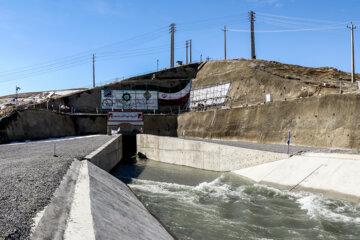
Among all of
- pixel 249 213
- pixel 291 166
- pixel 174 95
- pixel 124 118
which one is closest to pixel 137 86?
pixel 174 95

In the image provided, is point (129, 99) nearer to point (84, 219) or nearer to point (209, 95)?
point (209, 95)

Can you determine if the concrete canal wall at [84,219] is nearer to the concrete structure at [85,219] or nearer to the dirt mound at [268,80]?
the concrete structure at [85,219]

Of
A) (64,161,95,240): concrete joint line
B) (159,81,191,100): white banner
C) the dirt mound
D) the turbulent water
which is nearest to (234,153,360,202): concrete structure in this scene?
the turbulent water

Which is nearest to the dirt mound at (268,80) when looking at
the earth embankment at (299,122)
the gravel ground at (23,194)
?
the earth embankment at (299,122)

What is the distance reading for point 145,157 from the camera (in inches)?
1791

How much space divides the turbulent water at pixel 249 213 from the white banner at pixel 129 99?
4487 centimetres

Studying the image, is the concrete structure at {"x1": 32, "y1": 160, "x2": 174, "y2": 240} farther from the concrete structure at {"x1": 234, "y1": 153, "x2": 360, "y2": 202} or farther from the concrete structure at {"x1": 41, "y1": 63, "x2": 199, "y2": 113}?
the concrete structure at {"x1": 41, "y1": 63, "x2": 199, "y2": 113}

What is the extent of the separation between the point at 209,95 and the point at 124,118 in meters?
17.7

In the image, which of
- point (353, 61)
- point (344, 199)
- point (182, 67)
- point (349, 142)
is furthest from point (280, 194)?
point (182, 67)

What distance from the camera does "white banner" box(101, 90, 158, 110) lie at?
2506 inches

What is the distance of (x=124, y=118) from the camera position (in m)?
51.7

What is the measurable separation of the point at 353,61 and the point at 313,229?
2893 cm

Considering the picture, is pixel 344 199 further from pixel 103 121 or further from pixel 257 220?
pixel 103 121

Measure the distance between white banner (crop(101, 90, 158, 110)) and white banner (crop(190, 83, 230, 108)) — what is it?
8003 mm
